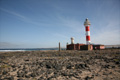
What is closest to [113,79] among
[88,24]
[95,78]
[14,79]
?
[95,78]

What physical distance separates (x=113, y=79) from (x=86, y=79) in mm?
1409

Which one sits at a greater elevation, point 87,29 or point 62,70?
point 87,29

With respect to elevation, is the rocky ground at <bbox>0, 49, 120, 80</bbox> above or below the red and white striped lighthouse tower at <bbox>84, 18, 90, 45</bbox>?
below

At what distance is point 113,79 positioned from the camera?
16.3 ft

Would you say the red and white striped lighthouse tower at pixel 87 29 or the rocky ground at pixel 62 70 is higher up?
the red and white striped lighthouse tower at pixel 87 29

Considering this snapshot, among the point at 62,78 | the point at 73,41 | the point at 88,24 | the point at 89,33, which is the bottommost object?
the point at 62,78

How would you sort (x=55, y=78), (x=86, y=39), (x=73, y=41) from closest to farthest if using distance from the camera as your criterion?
1. (x=55, y=78)
2. (x=86, y=39)
3. (x=73, y=41)

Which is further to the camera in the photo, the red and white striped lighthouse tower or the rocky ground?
the red and white striped lighthouse tower

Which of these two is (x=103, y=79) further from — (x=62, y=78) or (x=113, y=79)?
(x=62, y=78)

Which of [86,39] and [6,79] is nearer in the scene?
[6,79]

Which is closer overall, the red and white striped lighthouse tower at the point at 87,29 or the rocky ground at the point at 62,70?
the rocky ground at the point at 62,70

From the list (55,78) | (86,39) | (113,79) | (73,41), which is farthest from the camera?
(73,41)

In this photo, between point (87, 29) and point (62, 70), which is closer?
point (62, 70)

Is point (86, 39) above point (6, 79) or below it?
above
